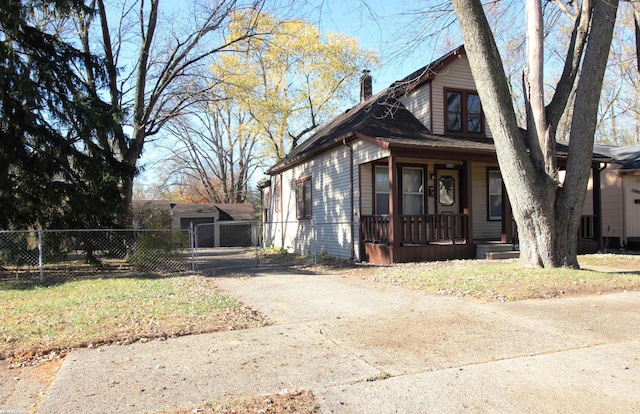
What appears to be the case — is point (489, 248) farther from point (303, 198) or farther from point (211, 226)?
point (211, 226)

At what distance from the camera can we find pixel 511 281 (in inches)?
302

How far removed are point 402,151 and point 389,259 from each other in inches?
115

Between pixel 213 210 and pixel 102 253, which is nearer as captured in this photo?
pixel 102 253

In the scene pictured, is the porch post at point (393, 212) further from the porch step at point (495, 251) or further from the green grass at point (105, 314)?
the green grass at point (105, 314)

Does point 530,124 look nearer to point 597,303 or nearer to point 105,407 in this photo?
point 597,303

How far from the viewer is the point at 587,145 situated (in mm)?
8703

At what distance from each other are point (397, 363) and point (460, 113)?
11.8m

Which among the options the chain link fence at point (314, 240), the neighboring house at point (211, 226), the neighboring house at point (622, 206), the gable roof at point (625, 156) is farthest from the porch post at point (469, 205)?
the neighboring house at point (211, 226)

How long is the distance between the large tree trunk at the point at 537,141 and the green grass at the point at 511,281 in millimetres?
632

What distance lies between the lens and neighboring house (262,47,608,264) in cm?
1210

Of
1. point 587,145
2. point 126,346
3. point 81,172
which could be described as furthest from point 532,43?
point 81,172

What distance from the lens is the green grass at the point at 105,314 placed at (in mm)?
5016

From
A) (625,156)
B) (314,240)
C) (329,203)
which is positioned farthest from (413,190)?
(625,156)

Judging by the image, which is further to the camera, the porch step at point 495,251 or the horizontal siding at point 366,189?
the horizontal siding at point 366,189
